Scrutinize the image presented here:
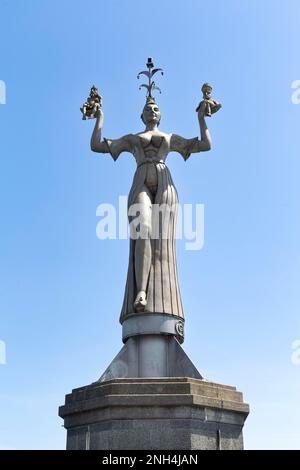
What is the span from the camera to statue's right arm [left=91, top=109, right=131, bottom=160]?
1429 centimetres

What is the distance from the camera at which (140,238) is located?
529 inches

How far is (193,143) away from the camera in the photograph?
14.3 metres

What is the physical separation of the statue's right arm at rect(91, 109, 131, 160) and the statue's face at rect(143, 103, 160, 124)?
636mm

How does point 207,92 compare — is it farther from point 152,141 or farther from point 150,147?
point 150,147

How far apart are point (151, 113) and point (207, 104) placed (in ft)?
4.03

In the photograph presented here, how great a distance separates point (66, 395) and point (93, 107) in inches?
234

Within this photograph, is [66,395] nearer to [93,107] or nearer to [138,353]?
[138,353]

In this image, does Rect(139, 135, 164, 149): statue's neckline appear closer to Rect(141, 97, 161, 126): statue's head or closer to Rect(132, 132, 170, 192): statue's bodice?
Rect(132, 132, 170, 192): statue's bodice

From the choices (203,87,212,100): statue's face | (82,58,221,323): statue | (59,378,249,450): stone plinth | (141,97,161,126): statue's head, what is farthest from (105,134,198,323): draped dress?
(59,378,249,450): stone plinth

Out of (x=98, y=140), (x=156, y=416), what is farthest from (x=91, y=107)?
(x=156, y=416)

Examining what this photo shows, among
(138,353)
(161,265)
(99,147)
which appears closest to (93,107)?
(99,147)

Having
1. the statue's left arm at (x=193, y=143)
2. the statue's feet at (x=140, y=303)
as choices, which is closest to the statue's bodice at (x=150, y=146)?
the statue's left arm at (x=193, y=143)

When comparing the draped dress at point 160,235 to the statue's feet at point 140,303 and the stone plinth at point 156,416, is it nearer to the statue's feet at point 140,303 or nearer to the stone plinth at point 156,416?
the statue's feet at point 140,303
